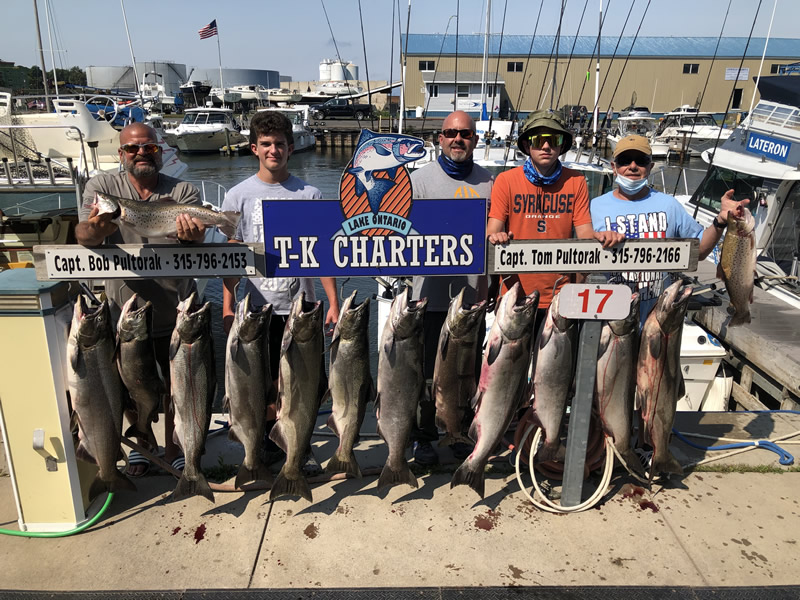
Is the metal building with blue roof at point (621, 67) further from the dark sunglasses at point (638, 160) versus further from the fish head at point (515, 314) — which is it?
the fish head at point (515, 314)

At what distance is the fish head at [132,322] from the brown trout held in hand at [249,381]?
18.5 inches

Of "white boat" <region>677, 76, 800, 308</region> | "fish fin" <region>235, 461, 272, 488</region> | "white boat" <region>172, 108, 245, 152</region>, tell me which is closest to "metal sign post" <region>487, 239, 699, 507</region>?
"fish fin" <region>235, 461, 272, 488</region>

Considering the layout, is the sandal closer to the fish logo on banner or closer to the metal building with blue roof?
the fish logo on banner

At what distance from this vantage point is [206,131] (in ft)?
138

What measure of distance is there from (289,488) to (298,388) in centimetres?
62

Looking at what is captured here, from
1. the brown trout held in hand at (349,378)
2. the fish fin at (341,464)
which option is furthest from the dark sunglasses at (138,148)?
the fish fin at (341,464)

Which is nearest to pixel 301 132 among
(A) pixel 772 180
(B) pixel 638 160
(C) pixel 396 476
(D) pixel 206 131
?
(D) pixel 206 131

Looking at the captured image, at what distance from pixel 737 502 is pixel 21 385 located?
4.41 metres

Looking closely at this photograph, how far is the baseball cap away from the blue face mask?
184 mm

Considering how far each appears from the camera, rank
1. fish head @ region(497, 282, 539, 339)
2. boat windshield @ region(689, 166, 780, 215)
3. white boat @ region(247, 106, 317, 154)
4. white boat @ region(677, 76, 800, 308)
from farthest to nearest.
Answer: white boat @ region(247, 106, 317, 154), boat windshield @ region(689, 166, 780, 215), white boat @ region(677, 76, 800, 308), fish head @ region(497, 282, 539, 339)

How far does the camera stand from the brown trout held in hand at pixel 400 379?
3211 millimetres

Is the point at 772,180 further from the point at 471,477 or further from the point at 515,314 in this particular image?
the point at 471,477

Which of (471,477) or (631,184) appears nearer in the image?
(471,477)

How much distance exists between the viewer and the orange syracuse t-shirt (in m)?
3.73
